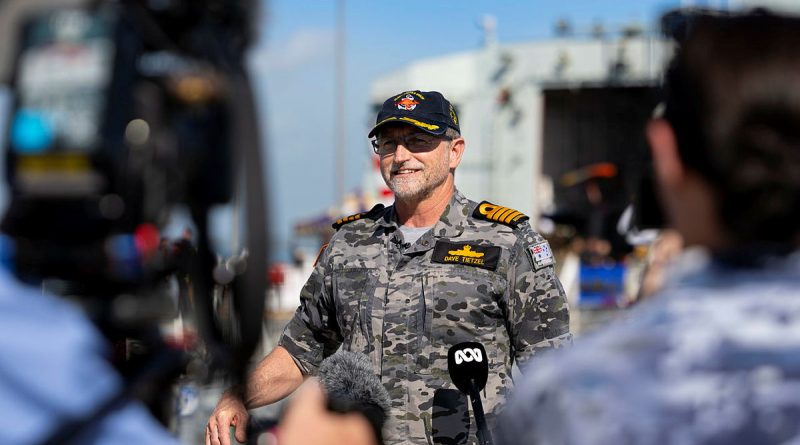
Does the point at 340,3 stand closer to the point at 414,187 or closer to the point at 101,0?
the point at 414,187

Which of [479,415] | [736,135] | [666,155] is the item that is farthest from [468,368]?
[736,135]

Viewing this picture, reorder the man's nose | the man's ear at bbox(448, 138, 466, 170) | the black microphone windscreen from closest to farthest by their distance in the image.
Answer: the black microphone windscreen < the man's nose < the man's ear at bbox(448, 138, 466, 170)

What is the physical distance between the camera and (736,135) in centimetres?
141

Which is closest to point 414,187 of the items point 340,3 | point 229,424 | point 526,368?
point 526,368

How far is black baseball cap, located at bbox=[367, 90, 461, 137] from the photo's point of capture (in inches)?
158

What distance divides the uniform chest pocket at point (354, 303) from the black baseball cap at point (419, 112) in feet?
1.97

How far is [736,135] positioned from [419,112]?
2.67m

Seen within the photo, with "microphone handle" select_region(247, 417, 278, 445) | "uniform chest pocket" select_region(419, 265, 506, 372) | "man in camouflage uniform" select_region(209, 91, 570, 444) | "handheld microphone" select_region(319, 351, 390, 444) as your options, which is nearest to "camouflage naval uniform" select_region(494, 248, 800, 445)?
"microphone handle" select_region(247, 417, 278, 445)

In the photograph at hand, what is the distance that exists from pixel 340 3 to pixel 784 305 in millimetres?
22388

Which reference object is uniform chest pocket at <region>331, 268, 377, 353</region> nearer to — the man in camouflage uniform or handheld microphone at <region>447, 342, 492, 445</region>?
the man in camouflage uniform

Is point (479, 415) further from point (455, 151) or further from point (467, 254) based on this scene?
point (455, 151)

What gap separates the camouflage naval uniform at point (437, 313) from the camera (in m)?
3.69

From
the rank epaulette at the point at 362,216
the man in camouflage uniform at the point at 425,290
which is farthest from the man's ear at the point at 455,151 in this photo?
the rank epaulette at the point at 362,216

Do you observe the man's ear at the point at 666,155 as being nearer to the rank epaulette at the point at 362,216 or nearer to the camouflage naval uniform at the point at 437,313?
the camouflage naval uniform at the point at 437,313
